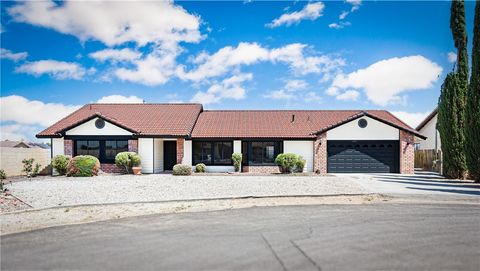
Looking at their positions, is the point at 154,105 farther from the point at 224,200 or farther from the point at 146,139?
the point at 224,200

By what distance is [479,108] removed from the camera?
59.3 feet

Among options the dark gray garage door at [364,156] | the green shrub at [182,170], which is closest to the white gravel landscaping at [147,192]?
the green shrub at [182,170]

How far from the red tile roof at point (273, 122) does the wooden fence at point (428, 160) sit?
3.38 m

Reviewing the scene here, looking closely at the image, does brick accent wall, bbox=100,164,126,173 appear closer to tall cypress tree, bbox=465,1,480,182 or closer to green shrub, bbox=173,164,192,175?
green shrub, bbox=173,164,192,175

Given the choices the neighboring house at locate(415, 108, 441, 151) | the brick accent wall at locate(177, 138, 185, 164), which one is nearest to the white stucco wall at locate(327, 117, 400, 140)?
the neighboring house at locate(415, 108, 441, 151)

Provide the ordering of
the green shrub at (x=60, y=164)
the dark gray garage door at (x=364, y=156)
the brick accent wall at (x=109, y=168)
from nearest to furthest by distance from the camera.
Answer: the green shrub at (x=60, y=164)
the brick accent wall at (x=109, y=168)
the dark gray garage door at (x=364, y=156)

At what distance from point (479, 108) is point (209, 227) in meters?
17.3

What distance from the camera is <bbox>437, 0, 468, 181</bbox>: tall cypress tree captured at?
20.4m

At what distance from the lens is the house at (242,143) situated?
2320 cm

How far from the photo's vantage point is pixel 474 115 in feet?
60.2

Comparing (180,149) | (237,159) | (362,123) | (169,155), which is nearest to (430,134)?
(362,123)

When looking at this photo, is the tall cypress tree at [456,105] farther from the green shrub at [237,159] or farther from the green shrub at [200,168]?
the green shrub at [200,168]

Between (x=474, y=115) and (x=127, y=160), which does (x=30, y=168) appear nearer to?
(x=127, y=160)

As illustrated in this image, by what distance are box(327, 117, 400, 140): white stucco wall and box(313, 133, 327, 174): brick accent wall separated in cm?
53
